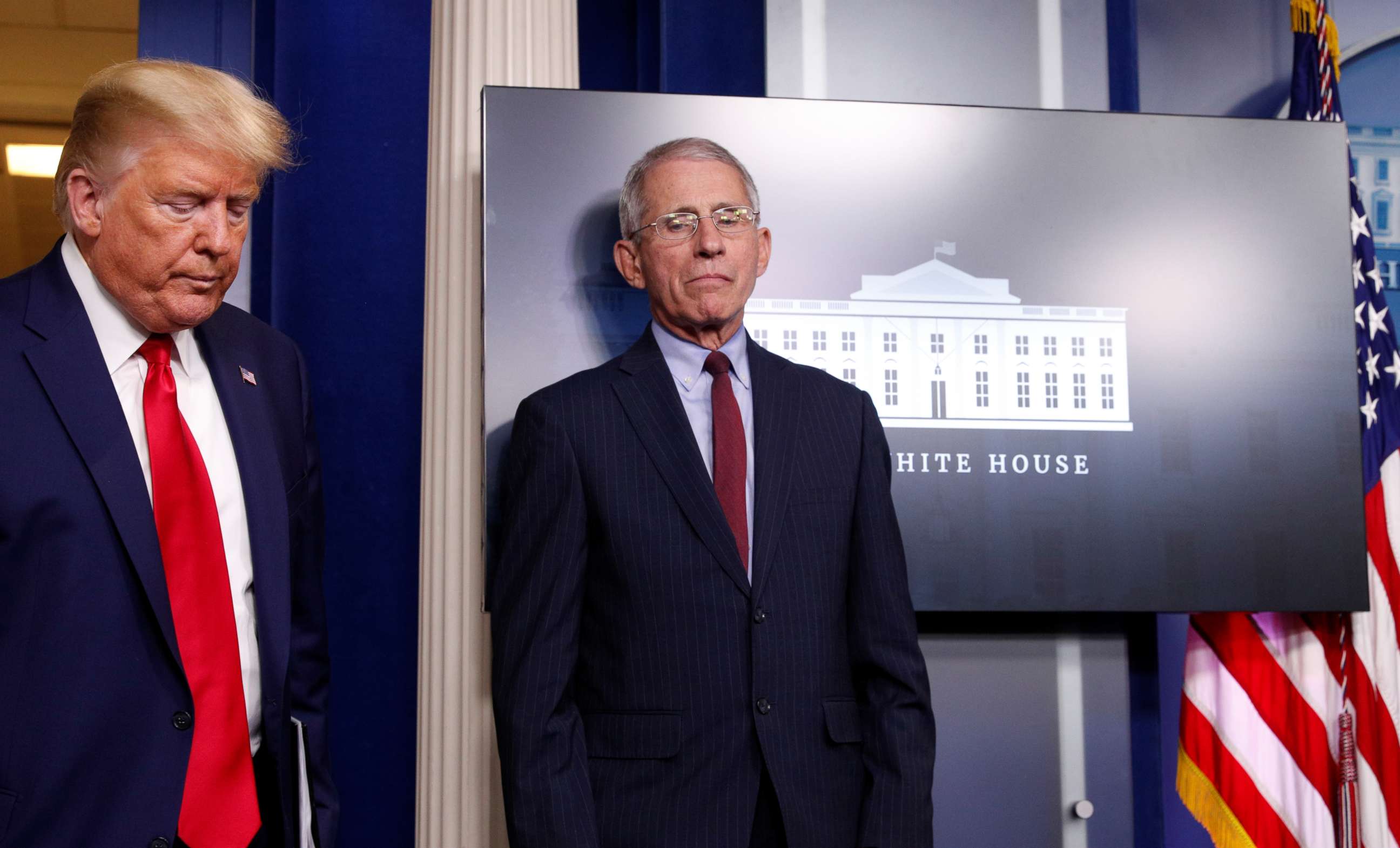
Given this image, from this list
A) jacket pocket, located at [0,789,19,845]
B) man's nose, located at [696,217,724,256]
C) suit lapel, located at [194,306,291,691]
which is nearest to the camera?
jacket pocket, located at [0,789,19,845]

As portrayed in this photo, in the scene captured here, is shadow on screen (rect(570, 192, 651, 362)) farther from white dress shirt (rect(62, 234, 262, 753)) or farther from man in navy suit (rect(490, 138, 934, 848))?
white dress shirt (rect(62, 234, 262, 753))

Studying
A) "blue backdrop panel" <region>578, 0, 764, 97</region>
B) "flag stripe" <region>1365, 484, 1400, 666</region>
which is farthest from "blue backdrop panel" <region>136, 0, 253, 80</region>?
"flag stripe" <region>1365, 484, 1400, 666</region>

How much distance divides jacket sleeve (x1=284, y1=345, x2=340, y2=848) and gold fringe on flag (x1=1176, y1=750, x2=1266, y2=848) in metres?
2.00

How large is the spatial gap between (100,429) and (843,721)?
3.63 ft

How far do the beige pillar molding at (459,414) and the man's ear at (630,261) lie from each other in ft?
1.66

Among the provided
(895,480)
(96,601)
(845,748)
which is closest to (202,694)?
(96,601)

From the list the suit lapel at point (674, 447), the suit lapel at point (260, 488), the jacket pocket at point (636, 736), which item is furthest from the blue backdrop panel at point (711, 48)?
the jacket pocket at point (636, 736)

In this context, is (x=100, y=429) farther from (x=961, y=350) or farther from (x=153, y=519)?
(x=961, y=350)

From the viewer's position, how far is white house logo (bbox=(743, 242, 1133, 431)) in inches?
99.7

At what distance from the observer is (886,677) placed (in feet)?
5.99

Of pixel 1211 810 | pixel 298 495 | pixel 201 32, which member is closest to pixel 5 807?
pixel 298 495

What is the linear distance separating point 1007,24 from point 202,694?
249 centimetres

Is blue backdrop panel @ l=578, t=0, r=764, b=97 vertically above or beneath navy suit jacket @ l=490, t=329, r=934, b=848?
above

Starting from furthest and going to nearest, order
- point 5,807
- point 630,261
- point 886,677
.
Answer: point 630,261, point 886,677, point 5,807
